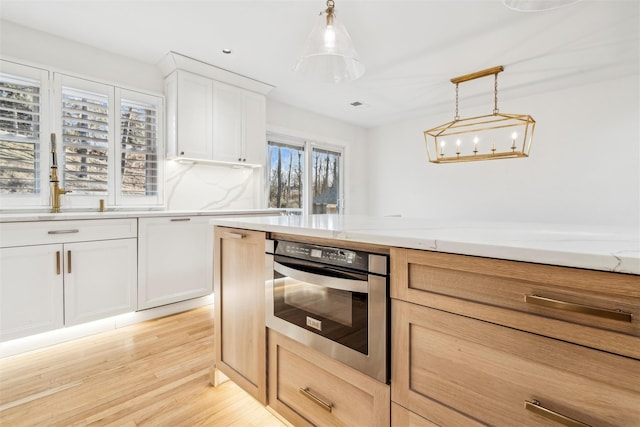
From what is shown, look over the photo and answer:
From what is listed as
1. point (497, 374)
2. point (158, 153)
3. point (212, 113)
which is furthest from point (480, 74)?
point (158, 153)

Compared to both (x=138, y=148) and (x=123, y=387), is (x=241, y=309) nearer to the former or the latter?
(x=123, y=387)

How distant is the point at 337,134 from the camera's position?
5.30 meters

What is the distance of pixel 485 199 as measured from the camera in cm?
454

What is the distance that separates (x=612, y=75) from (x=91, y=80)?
5.59 m

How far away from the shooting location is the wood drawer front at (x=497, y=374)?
64cm

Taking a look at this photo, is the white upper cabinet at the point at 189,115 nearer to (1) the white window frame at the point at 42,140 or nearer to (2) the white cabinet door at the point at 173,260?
(2) the white cabinet door at the point at 173,260

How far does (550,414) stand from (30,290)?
291 centimetres

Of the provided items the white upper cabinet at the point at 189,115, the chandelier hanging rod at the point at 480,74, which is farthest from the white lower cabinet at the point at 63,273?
the chandelier hanging rod at the point at 480,74

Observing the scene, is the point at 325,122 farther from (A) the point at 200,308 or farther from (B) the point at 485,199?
(A) the point at 200,308

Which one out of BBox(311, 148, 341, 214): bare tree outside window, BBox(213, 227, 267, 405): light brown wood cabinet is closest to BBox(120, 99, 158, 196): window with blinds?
BBox(213, 227, 267, 405): light brown wood cabinet

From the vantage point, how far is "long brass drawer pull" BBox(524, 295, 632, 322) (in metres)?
0.61

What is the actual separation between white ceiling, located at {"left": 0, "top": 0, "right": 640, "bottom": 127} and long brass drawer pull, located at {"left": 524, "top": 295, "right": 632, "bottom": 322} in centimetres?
233

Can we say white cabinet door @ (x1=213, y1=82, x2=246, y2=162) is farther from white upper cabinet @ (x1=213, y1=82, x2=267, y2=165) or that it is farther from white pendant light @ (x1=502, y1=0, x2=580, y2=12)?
white pendant light @ (x1=502, y1=0, x2=580, y2=12)

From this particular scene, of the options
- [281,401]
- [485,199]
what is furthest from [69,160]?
[485,199]
